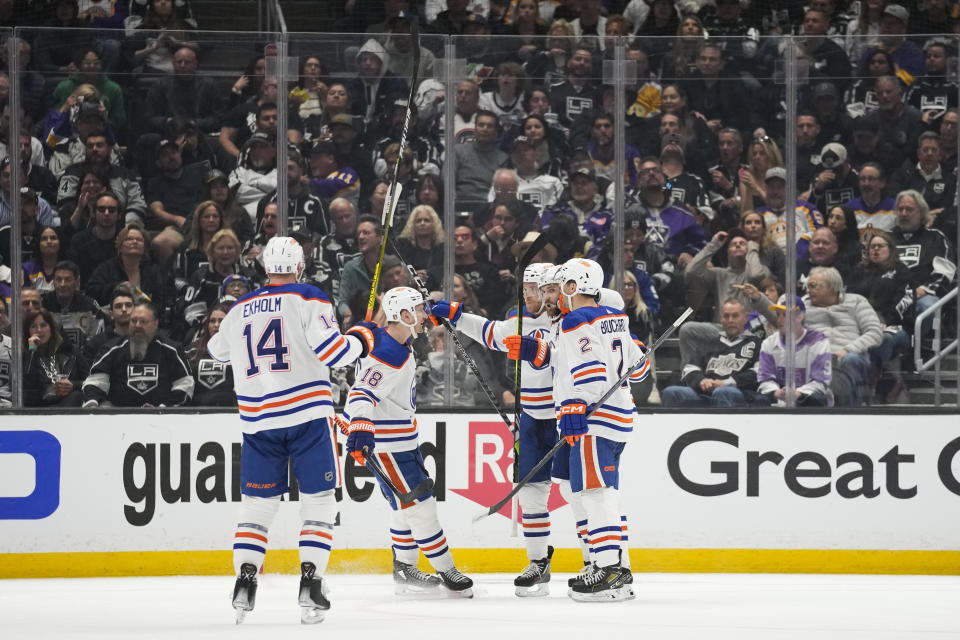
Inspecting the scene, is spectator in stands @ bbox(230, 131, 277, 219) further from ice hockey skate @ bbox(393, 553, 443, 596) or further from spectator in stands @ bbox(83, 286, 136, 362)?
ice hockey skate @ bbox(393, 553, 443, 596)

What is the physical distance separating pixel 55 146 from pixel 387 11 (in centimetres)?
275

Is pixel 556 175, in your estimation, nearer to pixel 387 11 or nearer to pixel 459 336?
pixel 459 336

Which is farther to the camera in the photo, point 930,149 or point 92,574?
point 930,149

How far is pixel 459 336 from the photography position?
265 inches

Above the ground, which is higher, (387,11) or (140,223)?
(387,11)

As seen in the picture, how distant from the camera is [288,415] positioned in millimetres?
4691

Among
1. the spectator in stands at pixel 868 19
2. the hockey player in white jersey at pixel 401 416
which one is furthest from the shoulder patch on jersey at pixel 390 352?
the spectator in stands at pixel 868 19

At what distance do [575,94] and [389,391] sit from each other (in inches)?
83.6

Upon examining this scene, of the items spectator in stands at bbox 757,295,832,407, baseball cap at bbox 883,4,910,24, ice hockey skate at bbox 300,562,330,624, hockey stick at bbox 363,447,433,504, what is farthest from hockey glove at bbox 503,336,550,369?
baseball cap at bbox 883,4,910,24

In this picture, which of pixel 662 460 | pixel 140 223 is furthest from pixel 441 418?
pixel 140 223

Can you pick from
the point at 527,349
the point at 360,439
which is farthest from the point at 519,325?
the point at 360,439

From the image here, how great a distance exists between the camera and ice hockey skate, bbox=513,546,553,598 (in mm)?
5496

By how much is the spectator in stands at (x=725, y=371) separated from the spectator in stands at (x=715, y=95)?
940mm

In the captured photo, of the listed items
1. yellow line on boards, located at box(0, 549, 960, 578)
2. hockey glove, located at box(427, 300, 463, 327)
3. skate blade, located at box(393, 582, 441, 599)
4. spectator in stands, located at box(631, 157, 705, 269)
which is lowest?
yellow line on boards, located at box(0, 549, 960, 578)
